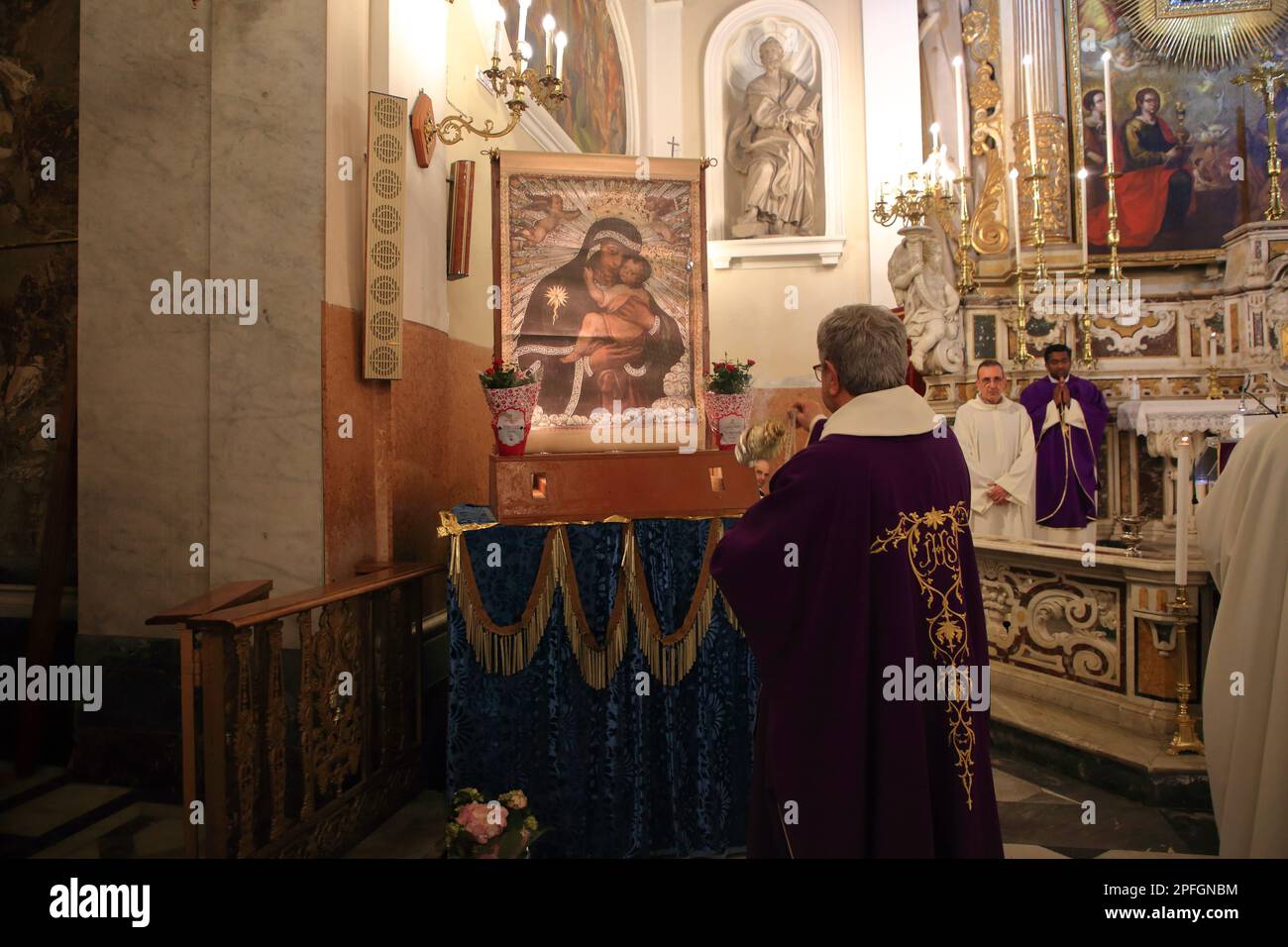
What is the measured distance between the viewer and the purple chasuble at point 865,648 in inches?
86.1

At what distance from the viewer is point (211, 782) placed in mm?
2734

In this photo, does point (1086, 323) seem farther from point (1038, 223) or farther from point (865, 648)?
Result: point (865, 648)

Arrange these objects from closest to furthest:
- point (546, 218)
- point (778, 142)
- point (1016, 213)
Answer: point (546, 218) → point (1016, 213) → point (778, 142)

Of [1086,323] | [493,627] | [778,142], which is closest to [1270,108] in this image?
[1086,323]

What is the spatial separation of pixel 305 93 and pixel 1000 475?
607cm

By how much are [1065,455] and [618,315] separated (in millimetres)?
5245

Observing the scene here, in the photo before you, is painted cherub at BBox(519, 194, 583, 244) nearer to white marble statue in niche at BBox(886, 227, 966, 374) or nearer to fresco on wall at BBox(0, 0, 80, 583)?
fresco on wall at BBox(0, 0, 80, 583)

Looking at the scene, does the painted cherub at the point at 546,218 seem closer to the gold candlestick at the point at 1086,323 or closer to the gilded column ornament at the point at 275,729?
the gilded column ornament at the point at 275,729

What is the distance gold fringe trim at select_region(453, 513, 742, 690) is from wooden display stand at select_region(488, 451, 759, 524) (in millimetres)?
124

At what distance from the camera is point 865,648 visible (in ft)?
7.16

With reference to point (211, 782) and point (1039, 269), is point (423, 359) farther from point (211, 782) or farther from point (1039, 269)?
point (1039, 269)

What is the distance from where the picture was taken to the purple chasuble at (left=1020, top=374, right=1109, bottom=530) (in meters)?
7.29

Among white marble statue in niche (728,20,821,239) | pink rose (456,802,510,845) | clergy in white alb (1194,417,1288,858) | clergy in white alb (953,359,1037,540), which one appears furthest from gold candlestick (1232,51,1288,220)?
pink rose (456,802,510,845)

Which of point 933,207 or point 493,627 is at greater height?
point 933,207
